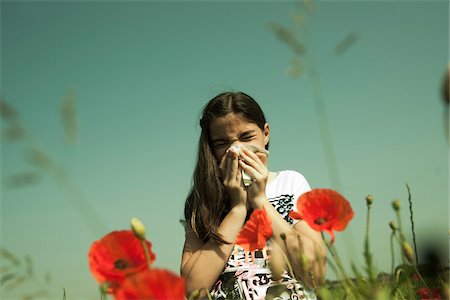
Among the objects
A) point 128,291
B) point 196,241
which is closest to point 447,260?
point 128,291

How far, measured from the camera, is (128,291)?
849 mm

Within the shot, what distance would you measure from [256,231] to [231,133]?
168cm

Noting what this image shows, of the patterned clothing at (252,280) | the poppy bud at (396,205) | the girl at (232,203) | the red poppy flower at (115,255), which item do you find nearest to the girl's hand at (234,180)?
the girl at (232,203)

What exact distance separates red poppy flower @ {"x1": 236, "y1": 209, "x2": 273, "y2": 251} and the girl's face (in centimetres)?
155

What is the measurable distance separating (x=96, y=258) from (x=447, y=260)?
0.94 meters

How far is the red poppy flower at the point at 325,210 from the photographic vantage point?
1.23 metres

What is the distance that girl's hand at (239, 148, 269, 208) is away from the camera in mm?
2586

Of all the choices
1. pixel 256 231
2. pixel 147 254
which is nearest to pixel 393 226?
pixel 256 231

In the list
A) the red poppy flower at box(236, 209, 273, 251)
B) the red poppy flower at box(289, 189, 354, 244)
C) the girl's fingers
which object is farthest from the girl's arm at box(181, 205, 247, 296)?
the red poppy flower at box(289, 189, 354, 244)

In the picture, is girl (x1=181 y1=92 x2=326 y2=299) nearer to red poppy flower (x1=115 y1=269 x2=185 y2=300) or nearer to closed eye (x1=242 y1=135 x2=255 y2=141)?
closed eye (x1=242 y1=135 x2=255 y2=141)

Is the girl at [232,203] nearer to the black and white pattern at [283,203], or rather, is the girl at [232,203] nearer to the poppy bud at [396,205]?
the black and white pattern at [283,203]

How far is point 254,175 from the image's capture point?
8.63 ft

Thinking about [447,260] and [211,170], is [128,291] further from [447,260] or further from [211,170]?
[211,170]

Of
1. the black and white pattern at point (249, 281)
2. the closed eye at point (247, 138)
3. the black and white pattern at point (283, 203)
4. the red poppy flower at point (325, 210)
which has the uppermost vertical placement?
the closed eye at point (247, 138)
